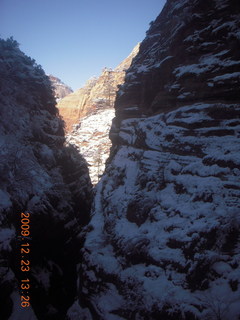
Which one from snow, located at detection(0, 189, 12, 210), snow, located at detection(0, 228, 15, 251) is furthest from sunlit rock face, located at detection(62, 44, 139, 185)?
snow, located at detection(0, 228, 15, 251)

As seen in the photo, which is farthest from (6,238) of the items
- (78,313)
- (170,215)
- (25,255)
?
(170,215)

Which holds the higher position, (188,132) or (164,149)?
(188,132)

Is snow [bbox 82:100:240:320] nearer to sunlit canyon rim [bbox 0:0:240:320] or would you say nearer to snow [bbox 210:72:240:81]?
sunlit canyon rim [bbox 0:0:240:320]

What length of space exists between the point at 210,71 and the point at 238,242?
10754 millimetres

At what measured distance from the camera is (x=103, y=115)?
44062 millimetres

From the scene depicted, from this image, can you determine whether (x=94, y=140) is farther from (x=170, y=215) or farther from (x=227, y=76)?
(x=170, y=215)

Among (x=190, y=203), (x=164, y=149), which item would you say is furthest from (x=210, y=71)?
(x=190, y=203)

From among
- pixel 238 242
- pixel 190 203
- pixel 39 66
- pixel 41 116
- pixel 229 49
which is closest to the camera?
pixel 238 242

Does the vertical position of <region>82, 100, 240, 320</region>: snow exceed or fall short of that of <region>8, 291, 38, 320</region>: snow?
it exceeds it

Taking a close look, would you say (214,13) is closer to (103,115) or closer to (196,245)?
(196,245)

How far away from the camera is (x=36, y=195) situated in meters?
16.8

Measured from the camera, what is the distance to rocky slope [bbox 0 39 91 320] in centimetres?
1339

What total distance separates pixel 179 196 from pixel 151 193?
202cm

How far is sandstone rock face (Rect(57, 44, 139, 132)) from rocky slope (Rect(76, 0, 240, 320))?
29078 millimetres
